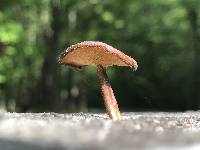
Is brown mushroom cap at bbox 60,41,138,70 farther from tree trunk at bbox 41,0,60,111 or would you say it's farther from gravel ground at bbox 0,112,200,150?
tree trunk at bbox 41,0,60,111

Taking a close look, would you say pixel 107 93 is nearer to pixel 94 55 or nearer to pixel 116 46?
pixel 94 55

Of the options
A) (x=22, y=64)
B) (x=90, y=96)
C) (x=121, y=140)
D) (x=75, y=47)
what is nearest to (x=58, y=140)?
(x=121, y=140)

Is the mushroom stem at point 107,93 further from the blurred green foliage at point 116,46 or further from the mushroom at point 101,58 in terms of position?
the blurred green foliage at point 116,46

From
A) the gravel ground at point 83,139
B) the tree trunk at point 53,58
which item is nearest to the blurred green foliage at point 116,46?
the tree trunk at point 53,58

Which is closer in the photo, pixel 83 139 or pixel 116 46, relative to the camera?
pixel 83 139

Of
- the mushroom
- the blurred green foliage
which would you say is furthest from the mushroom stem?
the blurred green foliage

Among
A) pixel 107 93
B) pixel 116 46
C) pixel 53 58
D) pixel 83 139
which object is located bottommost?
pixel 83 139

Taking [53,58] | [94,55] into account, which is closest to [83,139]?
[94,55]
